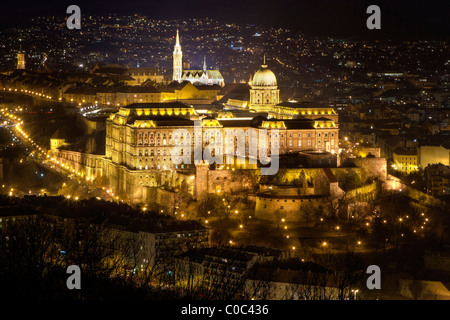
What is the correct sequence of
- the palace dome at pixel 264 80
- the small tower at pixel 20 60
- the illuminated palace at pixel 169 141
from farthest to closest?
the small tower at pixel 20 60
the palace dome at pixel 264 80
the illuminated palace at pixel 169 141

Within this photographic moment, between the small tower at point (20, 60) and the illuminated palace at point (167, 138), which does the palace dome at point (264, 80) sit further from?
the small tower at point (20, 60)

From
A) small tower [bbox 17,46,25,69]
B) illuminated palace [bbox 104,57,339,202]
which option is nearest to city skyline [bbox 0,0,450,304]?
illuminated palace [bbox 104,57,339,202]

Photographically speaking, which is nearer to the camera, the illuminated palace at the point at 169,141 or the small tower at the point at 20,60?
the illuminated palace at the point at 169,141

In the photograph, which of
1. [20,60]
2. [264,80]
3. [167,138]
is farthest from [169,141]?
[20,60]

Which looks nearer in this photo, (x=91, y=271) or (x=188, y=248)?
(x=91, y=271)

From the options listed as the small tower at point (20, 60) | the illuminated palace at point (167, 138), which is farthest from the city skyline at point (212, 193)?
the small tower at point (20, 60)

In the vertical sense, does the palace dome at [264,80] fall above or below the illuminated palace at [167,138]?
above
